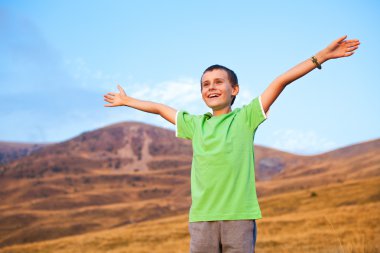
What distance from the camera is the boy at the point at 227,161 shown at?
3488mm

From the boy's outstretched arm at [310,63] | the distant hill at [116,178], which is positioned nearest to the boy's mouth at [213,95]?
the boy's outstretched arm at [310,63]

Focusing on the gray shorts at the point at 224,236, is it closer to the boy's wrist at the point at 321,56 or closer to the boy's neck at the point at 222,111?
the boy's neck at the point at 222,111

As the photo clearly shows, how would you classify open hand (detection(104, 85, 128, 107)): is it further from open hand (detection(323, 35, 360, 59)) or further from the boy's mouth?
open hand (detection(323, 35, 360, 59))

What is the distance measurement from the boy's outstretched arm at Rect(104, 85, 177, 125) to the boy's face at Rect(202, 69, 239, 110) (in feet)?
1.32

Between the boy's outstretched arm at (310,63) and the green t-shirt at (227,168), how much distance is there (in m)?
0.13

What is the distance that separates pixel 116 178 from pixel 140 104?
90587mm

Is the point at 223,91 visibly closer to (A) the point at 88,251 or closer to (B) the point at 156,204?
(A) the point at 88,251

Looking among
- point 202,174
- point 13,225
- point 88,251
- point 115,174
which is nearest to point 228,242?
point 202,174

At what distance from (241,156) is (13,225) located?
59.8 meters

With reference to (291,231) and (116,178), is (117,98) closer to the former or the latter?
(291,231)

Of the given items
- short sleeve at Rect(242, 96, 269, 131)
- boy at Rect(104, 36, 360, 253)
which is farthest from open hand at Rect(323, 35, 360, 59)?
short sleeve at Rect(242, 96, 269, 131)

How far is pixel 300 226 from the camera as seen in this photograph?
2325cm

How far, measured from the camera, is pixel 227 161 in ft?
11.8

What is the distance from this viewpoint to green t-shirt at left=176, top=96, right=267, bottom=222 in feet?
11.5
